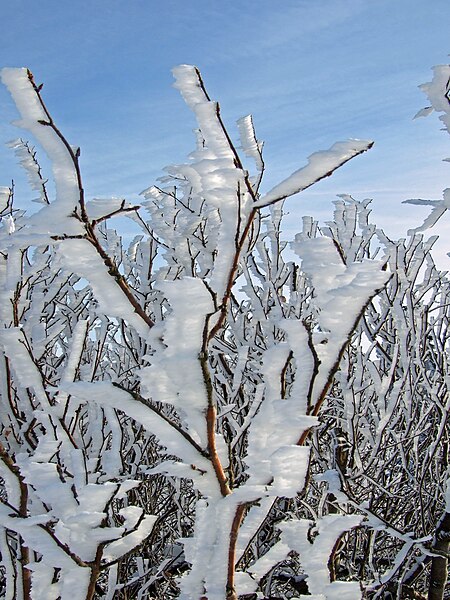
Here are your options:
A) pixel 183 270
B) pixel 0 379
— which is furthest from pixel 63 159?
pixel 183 270

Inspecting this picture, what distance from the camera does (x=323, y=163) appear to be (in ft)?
2.81

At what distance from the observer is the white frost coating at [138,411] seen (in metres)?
0.86

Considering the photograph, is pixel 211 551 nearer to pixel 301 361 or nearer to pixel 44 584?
pixel 301 361

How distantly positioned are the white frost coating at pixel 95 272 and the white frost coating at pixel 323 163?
1.02 ft

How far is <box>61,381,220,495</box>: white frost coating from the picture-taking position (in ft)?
2.82

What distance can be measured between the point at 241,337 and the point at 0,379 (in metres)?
2.16

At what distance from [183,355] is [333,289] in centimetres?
26

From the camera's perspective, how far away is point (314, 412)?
0.90m

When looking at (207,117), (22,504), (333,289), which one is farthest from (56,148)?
(22,504)

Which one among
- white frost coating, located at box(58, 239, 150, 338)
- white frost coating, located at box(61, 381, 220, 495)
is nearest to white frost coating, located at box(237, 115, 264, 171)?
white frost coating, located at box(58, 239, 150, 338)

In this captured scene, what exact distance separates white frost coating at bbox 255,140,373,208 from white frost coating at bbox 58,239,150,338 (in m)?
0.31

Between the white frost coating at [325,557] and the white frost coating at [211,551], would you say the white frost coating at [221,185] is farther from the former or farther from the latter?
the white frost coating at [325,557]

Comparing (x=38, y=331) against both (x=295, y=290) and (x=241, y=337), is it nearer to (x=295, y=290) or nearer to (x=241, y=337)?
(x=241, y=337)

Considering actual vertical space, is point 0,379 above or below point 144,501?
above
